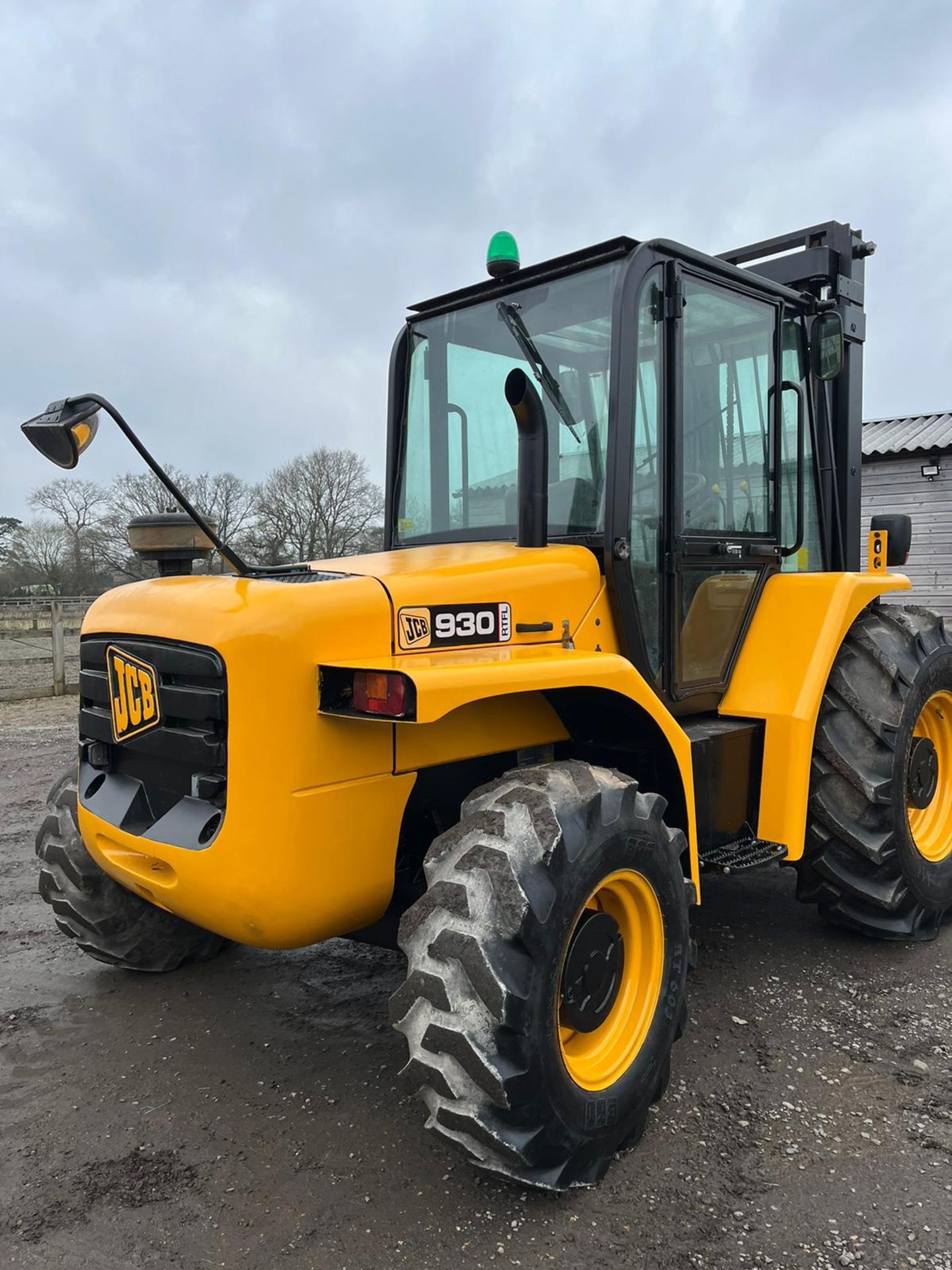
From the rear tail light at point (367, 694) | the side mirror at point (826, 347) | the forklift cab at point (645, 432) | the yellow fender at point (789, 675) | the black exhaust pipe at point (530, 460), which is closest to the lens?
the rear tail light at point (367, 694)

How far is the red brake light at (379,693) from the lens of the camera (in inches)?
90.2

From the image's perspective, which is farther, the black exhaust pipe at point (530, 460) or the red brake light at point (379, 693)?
the black exhaust pipe at point (530, 460)

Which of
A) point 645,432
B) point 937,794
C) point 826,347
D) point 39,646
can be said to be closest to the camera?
point 645,432

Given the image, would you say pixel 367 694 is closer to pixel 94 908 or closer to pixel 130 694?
pixel 130 694

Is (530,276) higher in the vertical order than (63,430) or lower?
higher

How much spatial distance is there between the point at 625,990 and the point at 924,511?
14.5m

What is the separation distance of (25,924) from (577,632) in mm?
3168

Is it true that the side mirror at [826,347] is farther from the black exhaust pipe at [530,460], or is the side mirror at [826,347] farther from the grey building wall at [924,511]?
the grey building wall at [924,511]

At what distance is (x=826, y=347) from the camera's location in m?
3.99

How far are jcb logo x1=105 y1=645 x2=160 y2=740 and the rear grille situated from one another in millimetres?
23

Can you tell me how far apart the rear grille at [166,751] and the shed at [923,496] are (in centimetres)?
1405

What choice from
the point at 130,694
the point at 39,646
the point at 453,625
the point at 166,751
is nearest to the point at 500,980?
the point at 453,625

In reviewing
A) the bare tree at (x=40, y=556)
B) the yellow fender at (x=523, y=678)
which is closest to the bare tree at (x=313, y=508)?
the bare tree at (x=40, y=556)

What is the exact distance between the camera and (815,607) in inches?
154
